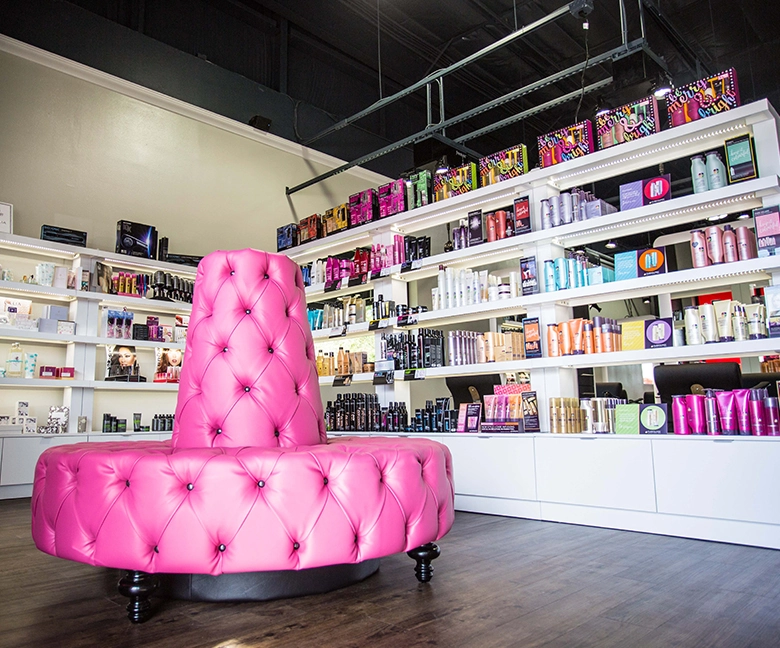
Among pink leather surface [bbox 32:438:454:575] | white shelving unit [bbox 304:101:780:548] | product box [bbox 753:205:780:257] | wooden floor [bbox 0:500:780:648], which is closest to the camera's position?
wooden floor [bbox 0:500:780:648]

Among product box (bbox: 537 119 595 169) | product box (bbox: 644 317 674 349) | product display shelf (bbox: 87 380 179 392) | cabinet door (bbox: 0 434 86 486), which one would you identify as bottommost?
cabinet door (bbox: 0 434 86 486)

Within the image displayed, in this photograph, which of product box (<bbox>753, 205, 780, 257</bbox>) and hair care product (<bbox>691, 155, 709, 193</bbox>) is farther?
hair care product (<bbox>691, 155, 709, 193</bbox>)

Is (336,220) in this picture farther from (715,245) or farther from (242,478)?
(242,478)

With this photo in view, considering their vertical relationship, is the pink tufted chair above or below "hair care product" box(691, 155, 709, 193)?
below

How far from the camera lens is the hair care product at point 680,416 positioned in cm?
322

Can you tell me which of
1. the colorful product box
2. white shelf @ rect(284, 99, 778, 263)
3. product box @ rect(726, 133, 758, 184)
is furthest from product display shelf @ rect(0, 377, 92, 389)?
product box @ rect(726, 133, 758, 184)

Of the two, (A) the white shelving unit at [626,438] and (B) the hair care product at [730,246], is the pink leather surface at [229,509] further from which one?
(B) the hair care product at [730,246]

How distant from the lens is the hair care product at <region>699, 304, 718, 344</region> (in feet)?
10.7

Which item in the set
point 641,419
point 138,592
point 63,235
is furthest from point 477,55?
point 138,592

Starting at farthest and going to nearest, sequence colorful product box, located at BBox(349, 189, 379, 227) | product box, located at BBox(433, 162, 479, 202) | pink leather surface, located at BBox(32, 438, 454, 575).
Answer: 1. colorful product box, located at BBox(349, 189, 379, 227)
2. product box, located at BBox(433, 162, 479, 202)
3. pink leather surface, located at BBox(32, 438, 454, 575)

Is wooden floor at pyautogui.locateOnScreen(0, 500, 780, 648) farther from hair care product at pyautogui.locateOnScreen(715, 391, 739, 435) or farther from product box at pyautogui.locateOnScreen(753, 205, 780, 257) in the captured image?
product box at pyautogui.locateOnScreen(753, 205, 780, 257)

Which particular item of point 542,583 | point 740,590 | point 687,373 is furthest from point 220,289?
point 687,373

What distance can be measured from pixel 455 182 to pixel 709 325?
2305 millimetres

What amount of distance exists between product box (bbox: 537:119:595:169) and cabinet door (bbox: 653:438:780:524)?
80.7 inches
